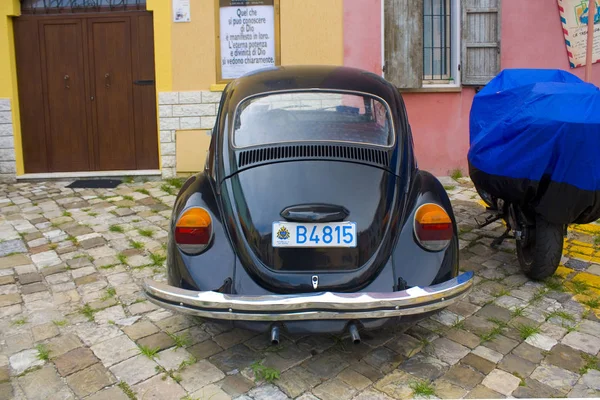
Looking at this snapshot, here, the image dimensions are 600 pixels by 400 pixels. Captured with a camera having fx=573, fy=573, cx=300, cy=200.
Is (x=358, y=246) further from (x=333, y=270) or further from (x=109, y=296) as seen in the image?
(x=109, y=296)

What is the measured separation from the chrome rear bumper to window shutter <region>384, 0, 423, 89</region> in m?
5.64

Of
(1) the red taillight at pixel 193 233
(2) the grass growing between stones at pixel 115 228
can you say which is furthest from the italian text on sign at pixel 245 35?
(1) the red taillight at pixel 193 233

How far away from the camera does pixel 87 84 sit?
27.2 feet

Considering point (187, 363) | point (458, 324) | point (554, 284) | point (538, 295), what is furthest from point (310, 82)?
point (554, 284)

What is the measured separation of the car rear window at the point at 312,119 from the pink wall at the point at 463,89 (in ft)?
14.6

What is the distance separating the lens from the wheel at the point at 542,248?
411 centimetres

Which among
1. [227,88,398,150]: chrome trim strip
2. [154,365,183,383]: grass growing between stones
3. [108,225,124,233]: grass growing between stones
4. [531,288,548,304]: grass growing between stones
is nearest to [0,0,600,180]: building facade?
[108,225,124,233]: grass growing between stones

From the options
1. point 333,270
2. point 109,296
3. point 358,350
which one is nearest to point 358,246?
point 333,270

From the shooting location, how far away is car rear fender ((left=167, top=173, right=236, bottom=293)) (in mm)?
3102

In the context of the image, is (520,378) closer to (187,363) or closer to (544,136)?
(544,136)

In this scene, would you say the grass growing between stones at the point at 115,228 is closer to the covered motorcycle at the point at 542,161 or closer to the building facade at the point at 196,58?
the building facade at the point at 196,58

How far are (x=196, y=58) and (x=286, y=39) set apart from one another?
Answer: 1.31m

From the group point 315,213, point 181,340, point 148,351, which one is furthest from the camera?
point 181,340

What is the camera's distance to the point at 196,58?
26.7 ft
